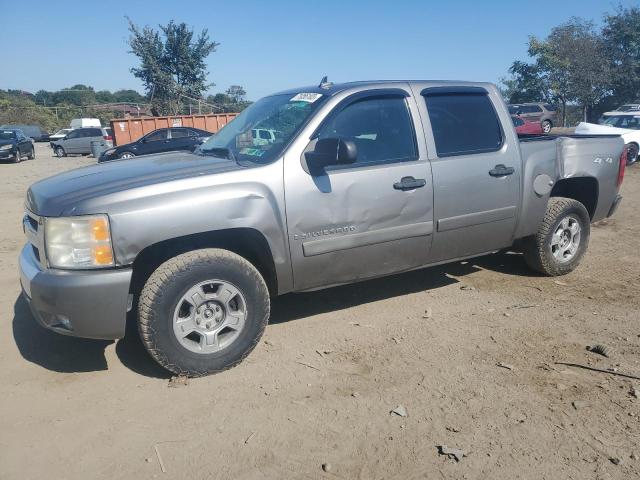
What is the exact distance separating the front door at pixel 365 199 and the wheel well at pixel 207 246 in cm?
20

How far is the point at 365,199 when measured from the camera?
12.4 ft

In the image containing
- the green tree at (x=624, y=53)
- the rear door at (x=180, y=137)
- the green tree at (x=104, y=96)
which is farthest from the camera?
the green tree at (x=104, y=96)

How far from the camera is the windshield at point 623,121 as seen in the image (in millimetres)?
16469

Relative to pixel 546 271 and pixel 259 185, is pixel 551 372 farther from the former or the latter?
pixel 259 185

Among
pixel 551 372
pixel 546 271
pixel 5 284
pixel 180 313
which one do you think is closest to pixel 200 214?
pixel 180 313

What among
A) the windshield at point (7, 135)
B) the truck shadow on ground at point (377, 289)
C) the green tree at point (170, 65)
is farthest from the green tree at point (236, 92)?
the truck shadow on ground at point (377, 289)

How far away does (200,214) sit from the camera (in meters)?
3.24

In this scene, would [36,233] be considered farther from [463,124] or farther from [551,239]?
[551,239]

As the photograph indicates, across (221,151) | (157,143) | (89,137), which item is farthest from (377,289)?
(89,137)

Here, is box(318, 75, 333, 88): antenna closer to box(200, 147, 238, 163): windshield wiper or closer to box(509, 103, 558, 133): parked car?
box(200, 147, 238, 163): windshield wiper

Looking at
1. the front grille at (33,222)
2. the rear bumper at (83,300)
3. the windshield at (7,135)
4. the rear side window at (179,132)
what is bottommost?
the rear bumper at (83,300)

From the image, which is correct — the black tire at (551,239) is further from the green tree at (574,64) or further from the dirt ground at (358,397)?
the green tree at (574,64)

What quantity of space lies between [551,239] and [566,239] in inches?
12.2

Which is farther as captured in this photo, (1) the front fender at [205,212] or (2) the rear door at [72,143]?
(2) the rear door at [72,143]
